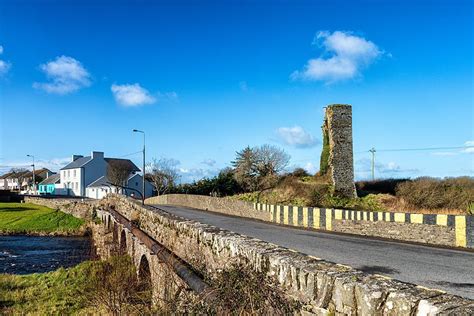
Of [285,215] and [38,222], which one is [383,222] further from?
[38,222]

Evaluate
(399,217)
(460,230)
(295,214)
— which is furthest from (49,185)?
(460,230)

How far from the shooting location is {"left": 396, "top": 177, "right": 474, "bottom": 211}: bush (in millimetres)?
23436

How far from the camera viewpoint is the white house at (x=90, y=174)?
7905cm

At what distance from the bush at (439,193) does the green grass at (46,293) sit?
1841 cm

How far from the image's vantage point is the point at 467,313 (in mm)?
2691

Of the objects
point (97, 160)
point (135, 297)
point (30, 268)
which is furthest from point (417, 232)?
point (97, 160)

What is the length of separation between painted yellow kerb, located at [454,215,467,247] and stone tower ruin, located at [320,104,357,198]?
61.4ft

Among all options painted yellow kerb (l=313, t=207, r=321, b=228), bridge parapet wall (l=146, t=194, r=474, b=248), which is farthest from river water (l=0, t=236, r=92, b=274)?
painted yellow kerb (l=313, t=207, r=321, b=228)

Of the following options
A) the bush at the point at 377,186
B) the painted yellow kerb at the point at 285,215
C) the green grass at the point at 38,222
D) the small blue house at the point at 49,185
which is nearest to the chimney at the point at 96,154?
the small blue house at the point at 49,185

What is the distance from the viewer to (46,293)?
18016mm

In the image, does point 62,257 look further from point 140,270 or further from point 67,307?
point 140,270

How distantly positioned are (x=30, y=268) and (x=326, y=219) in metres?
19.0

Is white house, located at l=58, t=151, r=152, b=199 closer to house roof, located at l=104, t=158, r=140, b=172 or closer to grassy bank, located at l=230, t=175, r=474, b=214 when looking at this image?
house roof, located at l=104, t=158, r=140, b=172

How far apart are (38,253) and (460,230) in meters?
31.1
